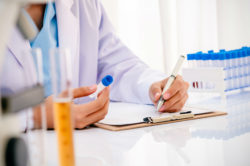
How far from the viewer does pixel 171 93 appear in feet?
4.22

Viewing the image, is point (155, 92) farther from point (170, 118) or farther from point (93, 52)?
point (93, 52)

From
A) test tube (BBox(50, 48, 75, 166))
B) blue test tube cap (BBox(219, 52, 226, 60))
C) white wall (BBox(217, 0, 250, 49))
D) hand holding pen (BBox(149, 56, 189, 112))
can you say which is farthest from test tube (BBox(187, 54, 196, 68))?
white wall (BBox(217, 0, 250, 49))

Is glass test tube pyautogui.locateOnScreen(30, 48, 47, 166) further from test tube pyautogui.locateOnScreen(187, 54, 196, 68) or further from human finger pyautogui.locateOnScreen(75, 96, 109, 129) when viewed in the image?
test tube pyautogui.locateOnScreen(187, 54, 196, 68)

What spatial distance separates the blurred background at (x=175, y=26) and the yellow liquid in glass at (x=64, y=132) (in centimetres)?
188

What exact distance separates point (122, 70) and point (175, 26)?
1.46 metres

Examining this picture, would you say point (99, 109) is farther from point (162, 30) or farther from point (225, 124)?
point (162, 30)

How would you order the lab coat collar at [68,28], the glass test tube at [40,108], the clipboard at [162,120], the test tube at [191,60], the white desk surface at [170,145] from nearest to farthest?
1. the glass test tube at [40,108]
2. the white desk surface at [170,145]
3. the clipboard at [162,120]
4. the lab coat collar at [68,28]
5. the test tube at [191,60]

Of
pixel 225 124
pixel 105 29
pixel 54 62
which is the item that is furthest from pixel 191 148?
pixel 105 29

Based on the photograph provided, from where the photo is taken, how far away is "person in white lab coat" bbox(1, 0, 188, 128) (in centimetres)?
133

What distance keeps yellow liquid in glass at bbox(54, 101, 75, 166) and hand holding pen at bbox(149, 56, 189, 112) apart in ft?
2.10

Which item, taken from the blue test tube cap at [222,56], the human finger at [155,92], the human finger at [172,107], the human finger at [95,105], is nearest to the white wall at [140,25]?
the blue test tube cap at [222,56]

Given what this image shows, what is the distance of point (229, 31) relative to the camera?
3355 mm

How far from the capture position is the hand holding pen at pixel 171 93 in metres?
1.24

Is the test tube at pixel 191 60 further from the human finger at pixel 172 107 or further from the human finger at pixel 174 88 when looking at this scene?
the human finger at pixel 172 107
